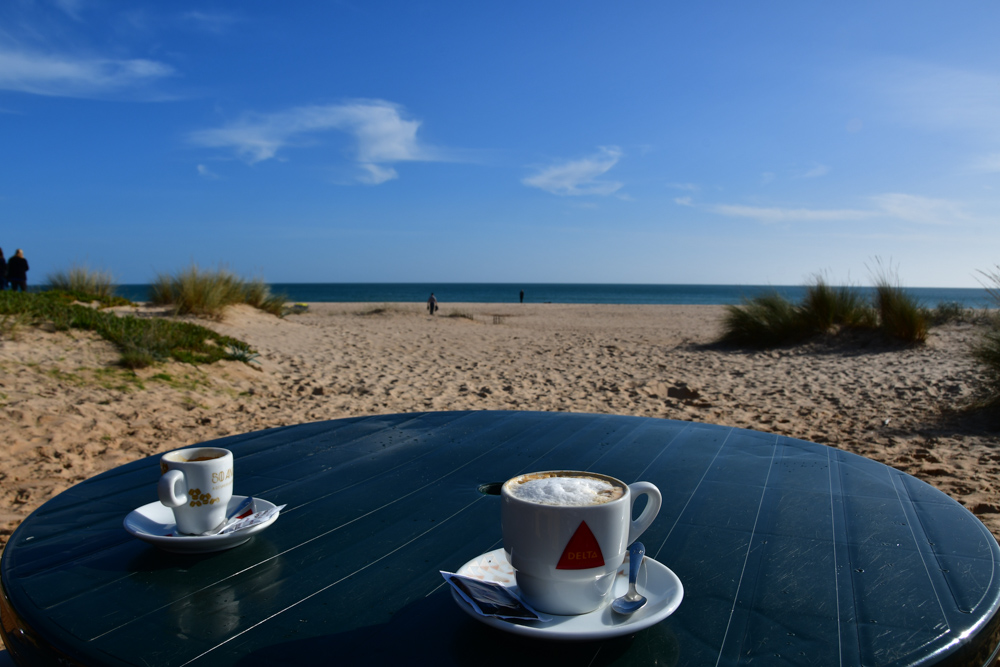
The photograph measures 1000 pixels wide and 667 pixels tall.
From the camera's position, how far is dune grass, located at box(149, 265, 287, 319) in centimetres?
1192

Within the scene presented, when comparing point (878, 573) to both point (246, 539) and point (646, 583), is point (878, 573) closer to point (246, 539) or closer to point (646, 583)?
point (646, 583)

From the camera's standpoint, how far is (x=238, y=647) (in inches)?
29.1

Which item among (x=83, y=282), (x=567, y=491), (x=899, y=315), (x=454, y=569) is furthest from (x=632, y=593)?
(x=83, y=282)

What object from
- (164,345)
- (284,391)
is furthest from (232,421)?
(164,345)

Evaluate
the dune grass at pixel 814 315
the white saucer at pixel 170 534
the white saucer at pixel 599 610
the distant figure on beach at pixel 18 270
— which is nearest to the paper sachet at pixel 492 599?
the white saucer at pixel 599 610

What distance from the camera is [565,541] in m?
0.74

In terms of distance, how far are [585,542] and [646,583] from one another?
18 cm

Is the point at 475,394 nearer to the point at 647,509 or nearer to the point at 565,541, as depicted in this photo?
the point at 647,509

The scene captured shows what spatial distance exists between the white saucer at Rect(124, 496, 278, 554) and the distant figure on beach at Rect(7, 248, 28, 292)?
54.5ft

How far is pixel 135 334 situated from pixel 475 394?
3.87 meters

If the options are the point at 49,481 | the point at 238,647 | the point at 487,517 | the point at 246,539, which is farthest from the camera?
the point at 49,481

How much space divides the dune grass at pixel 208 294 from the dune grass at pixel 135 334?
13.6ft

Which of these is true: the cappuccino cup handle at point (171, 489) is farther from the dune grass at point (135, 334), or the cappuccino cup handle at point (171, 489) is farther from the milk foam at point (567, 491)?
the dune grass at point (135, 334)

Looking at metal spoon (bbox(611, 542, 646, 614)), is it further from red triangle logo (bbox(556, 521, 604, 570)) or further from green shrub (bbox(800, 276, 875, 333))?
green shrub (bbox(800, 276, 875, 333))
